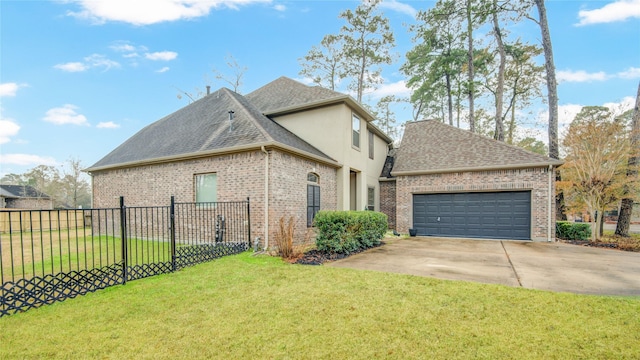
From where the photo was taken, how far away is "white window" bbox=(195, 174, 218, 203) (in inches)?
378

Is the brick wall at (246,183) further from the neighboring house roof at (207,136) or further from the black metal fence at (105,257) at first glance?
the black metal fence at (105,257)

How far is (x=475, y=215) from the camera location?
11.9m

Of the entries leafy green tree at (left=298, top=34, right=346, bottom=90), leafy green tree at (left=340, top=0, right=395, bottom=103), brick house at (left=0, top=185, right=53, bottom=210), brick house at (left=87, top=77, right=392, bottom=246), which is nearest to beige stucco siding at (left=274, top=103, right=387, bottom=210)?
brick house at (left=87, top=77, right=392, bottom=246)

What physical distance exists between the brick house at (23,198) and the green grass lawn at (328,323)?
40.2 metres

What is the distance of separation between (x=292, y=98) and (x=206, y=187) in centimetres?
538

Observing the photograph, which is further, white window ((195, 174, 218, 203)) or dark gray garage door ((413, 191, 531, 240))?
dark gray garage door ((413, 191, 531, 240))

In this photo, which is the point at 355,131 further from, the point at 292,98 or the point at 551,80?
the point at 551,80

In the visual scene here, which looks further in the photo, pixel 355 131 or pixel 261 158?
pixel 355 131

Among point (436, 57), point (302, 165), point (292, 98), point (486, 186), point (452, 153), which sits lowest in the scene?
point (486, 186)

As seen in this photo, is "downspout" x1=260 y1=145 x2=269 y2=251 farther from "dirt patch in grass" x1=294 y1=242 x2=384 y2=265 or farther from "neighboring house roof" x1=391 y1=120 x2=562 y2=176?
"neighboring house roof" x1=391 y1=120 x2=562 y2=176

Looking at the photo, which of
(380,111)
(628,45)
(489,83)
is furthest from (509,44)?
(380,111)

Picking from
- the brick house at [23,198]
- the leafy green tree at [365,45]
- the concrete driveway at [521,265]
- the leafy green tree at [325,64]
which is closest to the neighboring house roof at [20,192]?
the brick house at [23,198]

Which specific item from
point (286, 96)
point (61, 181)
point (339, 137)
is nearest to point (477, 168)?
point (339, 137)

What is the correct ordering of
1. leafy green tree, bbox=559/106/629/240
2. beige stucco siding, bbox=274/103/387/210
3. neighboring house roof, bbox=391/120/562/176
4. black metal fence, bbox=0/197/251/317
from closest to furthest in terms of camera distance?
black metal fence, bbox=0/197/251/317 → leafy green tree, bbox=559/106/629/240 → beige stucco siding, bbox=274/103/387/210 → neighboring house roof, bbox=391/120/562/176
